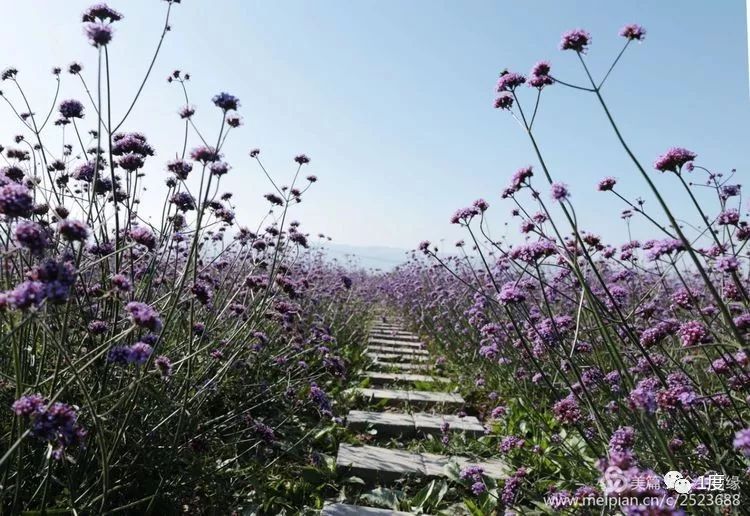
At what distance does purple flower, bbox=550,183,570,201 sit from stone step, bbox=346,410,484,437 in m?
2.69

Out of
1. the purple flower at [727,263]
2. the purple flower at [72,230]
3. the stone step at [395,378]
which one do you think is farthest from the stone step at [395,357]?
the purple flower at [72,230]

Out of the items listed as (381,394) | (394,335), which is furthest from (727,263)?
(394,335)

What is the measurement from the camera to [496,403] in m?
5.29

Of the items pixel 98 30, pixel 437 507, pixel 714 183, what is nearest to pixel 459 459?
pixel 437 507

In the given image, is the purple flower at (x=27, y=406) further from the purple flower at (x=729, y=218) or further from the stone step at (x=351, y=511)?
the purple flower at (x=729, y=218)

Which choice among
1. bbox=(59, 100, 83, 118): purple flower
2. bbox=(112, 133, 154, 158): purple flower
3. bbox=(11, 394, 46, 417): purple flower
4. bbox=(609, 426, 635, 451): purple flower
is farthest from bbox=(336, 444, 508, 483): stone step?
bbox=(59, 100, 83, 118): purple flower

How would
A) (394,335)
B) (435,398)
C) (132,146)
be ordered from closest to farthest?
1. (132,146)
2. (435,398)
3. (394,335)

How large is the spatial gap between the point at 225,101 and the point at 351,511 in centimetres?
257

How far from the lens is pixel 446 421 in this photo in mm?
4594

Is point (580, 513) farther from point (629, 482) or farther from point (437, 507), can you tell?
point (629, 482)

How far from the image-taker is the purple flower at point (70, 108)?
3271 millimetres

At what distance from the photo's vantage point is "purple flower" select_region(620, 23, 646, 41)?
8.43 feet

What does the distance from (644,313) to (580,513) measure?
1.28m

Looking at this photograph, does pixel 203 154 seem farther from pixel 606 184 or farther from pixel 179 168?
pixel 606 184
